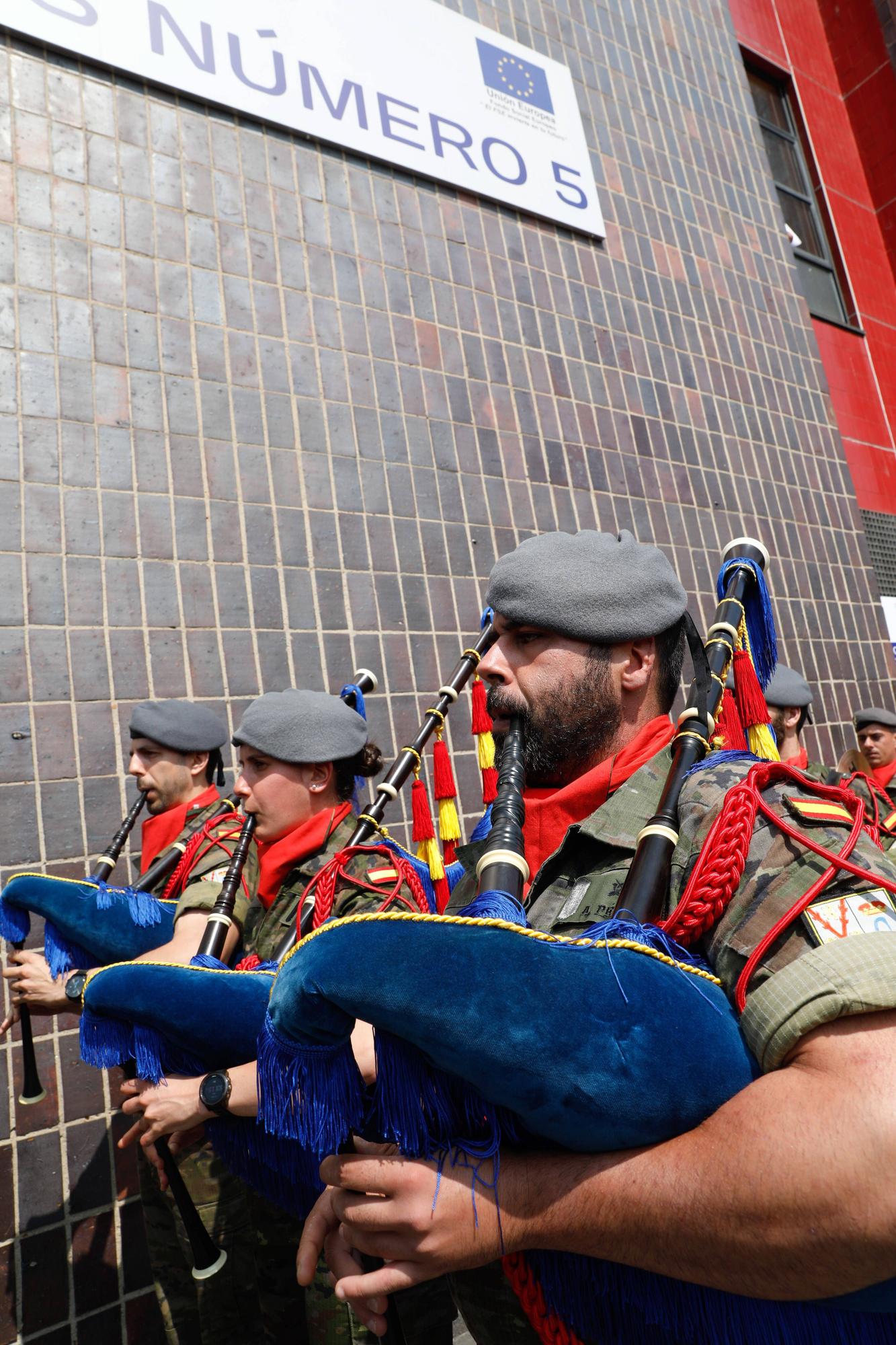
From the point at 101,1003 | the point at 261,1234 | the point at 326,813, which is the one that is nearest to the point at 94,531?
the point at 326,813

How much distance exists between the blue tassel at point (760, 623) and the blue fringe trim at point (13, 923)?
7.63 ft

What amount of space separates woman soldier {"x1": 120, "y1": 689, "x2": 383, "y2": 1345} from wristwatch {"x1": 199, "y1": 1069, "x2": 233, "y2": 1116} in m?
0.40

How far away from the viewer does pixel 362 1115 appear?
112 centimetres

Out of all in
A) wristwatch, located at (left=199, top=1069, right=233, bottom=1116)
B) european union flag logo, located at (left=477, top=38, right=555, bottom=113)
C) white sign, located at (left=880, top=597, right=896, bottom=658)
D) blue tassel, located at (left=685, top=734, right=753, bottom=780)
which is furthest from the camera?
white sign, located at (left=880, top=597, right=896, bottom=658)

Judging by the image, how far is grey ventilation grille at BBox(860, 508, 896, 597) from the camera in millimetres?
7441

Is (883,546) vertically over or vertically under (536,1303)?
over

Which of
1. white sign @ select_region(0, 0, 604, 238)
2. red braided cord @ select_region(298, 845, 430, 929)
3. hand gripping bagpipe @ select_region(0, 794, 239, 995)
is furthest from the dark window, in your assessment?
hand gripping bagpipe @ select_region(0, 794, 239, 995)

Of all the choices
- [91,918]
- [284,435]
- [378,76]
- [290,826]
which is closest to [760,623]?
[290,826]

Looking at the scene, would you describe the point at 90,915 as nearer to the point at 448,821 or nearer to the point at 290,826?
the point at 290,826

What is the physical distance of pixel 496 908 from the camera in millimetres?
1123

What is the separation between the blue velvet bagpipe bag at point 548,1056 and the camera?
0.92m

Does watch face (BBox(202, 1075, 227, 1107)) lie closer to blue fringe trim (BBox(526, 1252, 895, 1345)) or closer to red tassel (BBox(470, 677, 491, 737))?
blue fringe trim (BBox(526, 1252, 895, 1345))

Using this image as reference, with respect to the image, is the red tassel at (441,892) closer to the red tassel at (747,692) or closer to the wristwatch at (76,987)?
the wristwatch at (76,987)

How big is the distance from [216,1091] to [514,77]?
6069mm
